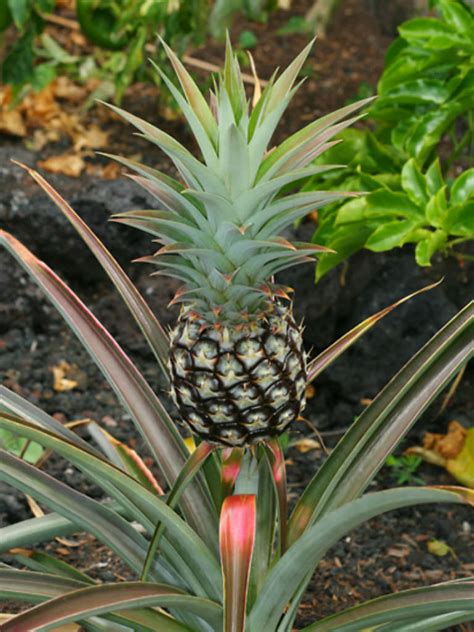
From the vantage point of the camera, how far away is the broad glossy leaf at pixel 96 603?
1381 millimetres

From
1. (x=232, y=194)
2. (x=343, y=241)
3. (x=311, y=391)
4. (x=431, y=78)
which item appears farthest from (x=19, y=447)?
(x=431, y=78)

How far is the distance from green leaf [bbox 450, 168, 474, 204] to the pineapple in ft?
2.51

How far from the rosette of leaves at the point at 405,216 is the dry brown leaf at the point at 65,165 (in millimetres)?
1426

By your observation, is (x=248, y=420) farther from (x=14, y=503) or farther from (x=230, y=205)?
(x=14, y=503)

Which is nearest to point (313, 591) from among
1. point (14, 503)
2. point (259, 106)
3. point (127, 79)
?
point (14, 503)

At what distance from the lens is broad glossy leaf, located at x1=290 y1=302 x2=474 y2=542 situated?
1762 mm

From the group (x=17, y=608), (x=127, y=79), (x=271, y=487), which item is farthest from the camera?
(x=127, y=79)

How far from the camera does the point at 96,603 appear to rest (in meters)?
1.45

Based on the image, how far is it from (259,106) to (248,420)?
529 mm

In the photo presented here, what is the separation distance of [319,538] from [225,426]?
0.25 meters

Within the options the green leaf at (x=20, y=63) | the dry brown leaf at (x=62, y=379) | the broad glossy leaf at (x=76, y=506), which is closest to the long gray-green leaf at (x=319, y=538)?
the broad glossy leaf at (x=76, y=506)

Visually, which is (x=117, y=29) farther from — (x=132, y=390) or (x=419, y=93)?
(x=132, y=390)

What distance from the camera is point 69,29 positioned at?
15.3 ft

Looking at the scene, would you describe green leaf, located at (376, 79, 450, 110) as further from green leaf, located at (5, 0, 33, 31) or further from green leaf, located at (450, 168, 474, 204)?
green leaf, located at (5, 0, 33, 31)
